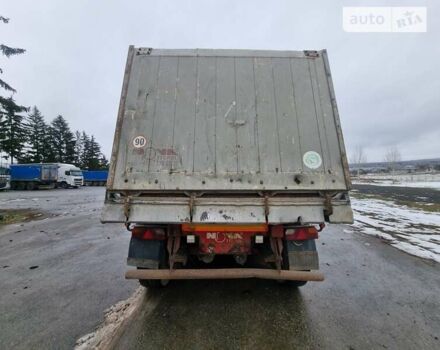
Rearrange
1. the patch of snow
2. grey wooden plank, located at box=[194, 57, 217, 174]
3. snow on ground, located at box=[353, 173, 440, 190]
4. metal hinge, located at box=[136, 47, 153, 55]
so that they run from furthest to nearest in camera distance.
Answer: snow on ground, located at box=[353, 173, 440, 190] < metal hinge, located at box=[136, 47, 153, 55] < grey wooden plank, located at box=[194, 57, 217, 174] < the patch of snow

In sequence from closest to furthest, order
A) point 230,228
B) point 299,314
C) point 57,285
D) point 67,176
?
point 230,228 < point 299,314 < point 57,285 < point 67,176

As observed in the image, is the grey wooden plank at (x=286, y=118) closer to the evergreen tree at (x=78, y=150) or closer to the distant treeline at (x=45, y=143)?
the distant treeline at (x=45, y=143)

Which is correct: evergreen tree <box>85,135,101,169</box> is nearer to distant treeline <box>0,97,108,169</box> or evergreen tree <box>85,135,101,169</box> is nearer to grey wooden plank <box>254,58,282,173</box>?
distant treeline <box>0,97,108,169</box>

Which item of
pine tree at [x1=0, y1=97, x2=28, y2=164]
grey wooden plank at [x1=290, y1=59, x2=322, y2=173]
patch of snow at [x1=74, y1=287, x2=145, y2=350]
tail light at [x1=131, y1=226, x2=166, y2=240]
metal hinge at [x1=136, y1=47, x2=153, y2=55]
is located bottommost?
patch of snow at [x1=74, y1=287, x2=145, y2=350]

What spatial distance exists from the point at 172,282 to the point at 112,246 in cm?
319

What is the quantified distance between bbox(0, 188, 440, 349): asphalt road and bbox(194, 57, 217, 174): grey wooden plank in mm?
1860

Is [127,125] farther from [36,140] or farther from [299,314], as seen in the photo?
[36,140]

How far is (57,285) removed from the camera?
13.4 feet

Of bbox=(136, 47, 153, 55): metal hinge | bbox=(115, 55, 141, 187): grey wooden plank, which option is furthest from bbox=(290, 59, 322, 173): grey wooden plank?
bbox=(115, 55, 141, 187): grey wooden plank

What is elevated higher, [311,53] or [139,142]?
[311,53]

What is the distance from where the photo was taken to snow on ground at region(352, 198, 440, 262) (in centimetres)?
600

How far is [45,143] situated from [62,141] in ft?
18.7

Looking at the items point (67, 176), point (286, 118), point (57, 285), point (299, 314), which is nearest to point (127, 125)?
point (286, 118)

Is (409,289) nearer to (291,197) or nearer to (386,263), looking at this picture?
(386,263)
